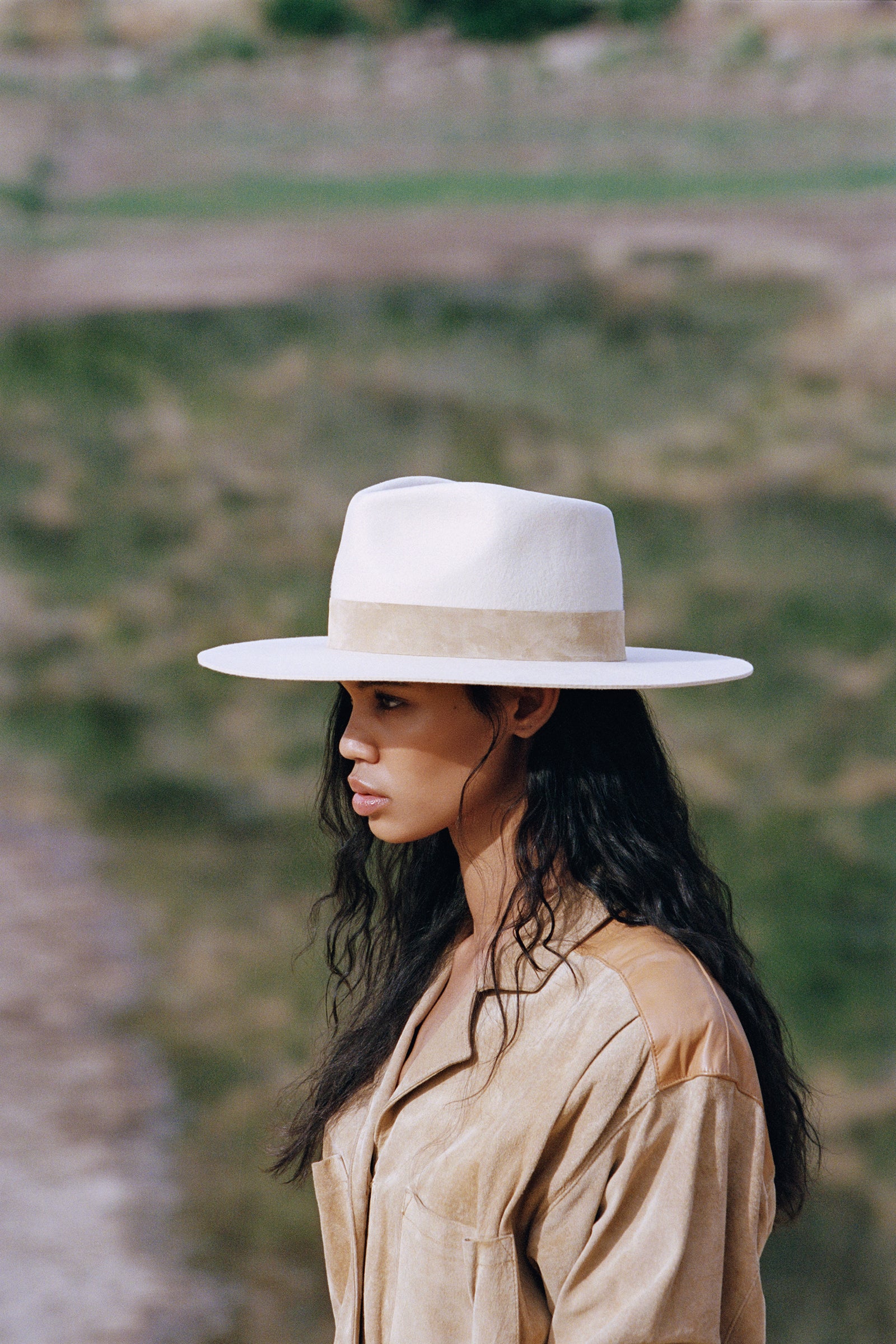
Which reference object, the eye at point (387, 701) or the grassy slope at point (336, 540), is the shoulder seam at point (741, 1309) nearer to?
the eye at point (387, 701)

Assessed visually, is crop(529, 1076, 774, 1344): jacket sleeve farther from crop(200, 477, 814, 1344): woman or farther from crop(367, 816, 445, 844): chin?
crop(367, 816, 445, 844): chin

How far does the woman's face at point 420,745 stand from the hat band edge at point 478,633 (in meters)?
0.03

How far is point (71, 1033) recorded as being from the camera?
6.88 feet

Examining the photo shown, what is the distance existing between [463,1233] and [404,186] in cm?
188

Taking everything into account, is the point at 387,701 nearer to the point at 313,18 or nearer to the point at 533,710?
the point at 533,710

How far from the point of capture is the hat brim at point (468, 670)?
83 centimetres

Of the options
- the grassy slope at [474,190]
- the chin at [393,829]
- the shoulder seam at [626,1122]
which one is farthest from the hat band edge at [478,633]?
the grassy slope at [474,190]

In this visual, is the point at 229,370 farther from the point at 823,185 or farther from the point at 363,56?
the point at 823,185

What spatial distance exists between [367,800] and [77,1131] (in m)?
1.44

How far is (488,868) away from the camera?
937 mm

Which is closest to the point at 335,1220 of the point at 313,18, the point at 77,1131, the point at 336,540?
the point at 77,1131

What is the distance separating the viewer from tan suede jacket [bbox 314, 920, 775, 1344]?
751mm

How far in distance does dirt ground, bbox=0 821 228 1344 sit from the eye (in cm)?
142

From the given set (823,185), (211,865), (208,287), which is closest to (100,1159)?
(211,865)
